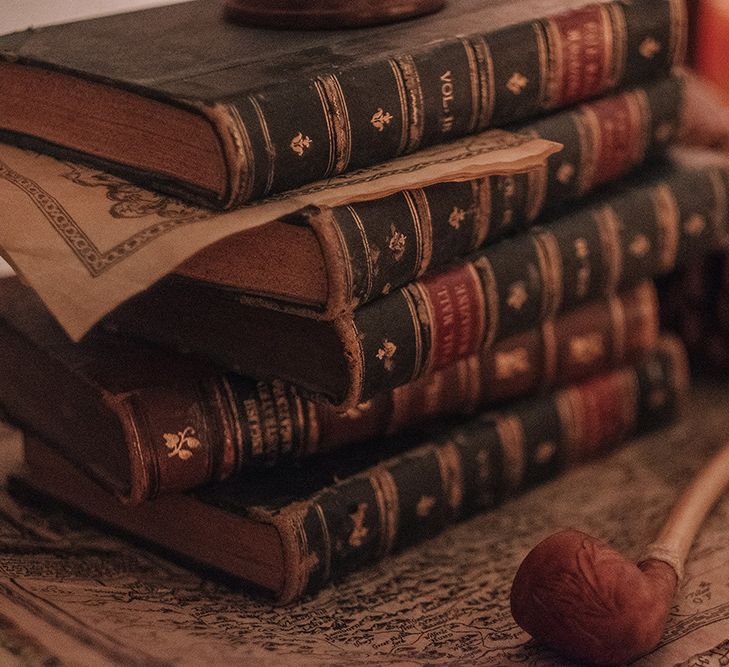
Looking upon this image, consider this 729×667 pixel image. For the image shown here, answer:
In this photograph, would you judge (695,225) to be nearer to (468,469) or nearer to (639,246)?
(639,246)

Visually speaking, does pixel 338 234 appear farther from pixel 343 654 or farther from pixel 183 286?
pixel 343 654

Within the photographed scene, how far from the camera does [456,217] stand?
1046 mm

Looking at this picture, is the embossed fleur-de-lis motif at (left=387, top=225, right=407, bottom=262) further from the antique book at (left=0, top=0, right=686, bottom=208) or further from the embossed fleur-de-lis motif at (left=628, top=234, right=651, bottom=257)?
the embossed fleur-de-lis motif at (left=628, top=234, right=651, bottom=257)

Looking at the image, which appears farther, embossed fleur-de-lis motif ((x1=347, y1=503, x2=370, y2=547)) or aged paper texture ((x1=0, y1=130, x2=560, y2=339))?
embossed fleur-de-lis motif ((x1=347, y1=503, x2=370, y2=547))

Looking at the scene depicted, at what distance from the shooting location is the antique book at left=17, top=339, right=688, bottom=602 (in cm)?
102

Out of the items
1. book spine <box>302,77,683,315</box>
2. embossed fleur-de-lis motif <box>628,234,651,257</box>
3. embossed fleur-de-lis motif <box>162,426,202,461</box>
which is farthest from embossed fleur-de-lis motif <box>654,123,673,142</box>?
embossed fleur-de-lis motif <box>162,426,202,461</box>

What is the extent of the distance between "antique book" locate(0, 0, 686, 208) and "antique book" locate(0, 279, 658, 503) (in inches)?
6.9

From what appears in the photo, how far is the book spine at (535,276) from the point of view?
3.26 feet

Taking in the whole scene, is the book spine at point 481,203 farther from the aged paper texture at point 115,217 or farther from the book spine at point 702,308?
the book spine at point 702,308

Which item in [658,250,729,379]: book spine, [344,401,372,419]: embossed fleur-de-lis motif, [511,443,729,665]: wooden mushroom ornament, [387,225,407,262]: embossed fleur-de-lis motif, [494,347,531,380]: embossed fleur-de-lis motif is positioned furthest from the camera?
[658,250,729,379]: book spine

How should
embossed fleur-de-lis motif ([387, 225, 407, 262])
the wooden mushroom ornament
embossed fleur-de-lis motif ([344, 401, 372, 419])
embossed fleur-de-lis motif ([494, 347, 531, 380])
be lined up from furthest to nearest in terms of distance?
embossed fleur-de-lis motif ([494, 347, 531, 380])
embossed fleur-de-lis motif ([344, 401, 372, 419])
embossed fleur-de-lis motif ([387, 225, 407, 262])
the wooden mushroom ornament

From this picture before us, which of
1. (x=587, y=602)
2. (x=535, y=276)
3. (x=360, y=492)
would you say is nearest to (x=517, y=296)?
(x=535, y=276)

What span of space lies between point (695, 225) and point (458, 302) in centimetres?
38

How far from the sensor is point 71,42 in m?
1.09
